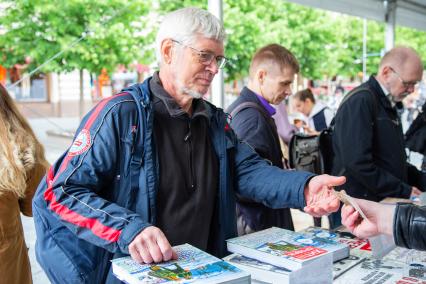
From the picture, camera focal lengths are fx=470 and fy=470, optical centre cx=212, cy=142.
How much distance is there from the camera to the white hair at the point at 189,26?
1703mm

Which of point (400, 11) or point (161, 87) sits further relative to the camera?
point (400, 11)

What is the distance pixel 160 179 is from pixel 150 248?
1.14 ft

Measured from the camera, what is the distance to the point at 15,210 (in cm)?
235

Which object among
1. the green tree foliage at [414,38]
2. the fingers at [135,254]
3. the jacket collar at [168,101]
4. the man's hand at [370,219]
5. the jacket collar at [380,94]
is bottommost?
the fingers at [135,254]

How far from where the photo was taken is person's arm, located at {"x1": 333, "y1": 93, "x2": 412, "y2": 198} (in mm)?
2863

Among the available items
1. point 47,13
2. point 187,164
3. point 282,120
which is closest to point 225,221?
point 187,164

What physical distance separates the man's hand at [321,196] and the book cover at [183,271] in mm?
501

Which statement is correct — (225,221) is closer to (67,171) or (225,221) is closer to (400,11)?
(67,171)

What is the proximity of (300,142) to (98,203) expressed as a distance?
2.16 metres

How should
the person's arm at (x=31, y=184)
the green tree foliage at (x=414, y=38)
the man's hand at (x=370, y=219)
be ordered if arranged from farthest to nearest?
the green tree foliage at (x=414, y=38) → the person's arm at (x=31, y=184) → the man's hand at (x=370, y=219)

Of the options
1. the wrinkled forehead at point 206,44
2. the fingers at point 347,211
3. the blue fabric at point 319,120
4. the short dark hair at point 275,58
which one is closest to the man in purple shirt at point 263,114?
the short dark hair at point 275,58

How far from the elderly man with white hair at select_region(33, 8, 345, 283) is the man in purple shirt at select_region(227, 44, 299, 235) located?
58 cm

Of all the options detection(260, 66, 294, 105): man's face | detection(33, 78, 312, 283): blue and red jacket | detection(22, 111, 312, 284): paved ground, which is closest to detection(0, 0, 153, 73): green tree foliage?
detection(22, 111, 312, 284): paved ground

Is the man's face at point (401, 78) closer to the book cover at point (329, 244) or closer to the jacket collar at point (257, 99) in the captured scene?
the jacket collar at point (257, 99)
